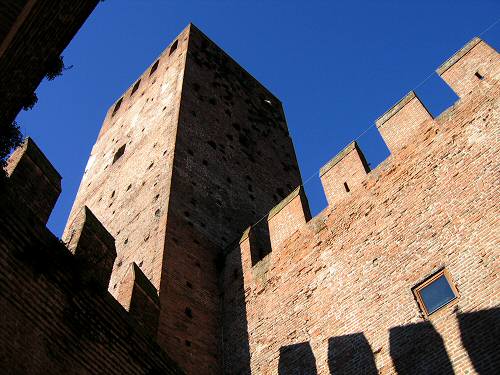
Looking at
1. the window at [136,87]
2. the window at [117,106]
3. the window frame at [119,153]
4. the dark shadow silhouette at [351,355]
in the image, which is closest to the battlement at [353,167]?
the dark shadow silhouette at [351,355]

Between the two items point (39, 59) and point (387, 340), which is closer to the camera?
point (39, 59)

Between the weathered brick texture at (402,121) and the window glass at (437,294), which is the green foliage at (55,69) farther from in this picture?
the weathered brick texture at (402,121)

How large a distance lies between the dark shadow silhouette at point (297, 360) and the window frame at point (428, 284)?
146 centimetres

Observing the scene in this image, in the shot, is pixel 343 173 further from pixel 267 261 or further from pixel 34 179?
pixel 34 179

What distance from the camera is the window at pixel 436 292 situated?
555 centimetres

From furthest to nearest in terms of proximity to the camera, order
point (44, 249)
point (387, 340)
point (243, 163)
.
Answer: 1. point (243, 163)
2. point (387, 340)
3. point (44, 249)

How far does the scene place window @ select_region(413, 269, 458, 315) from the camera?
555 cm

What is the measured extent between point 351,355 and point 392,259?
125 centimetres

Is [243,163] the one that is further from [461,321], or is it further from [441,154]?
[461,321]

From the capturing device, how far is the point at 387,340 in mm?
5711

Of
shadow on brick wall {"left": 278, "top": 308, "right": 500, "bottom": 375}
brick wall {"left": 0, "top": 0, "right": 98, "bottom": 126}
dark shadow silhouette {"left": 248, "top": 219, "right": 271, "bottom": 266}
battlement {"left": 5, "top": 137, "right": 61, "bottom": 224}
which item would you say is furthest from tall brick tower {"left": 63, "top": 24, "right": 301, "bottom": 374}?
brick wall {"left": 0, "top": 0, "right": 98, "bottom": 126}

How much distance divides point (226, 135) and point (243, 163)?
93cm

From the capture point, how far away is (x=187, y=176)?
396 inches

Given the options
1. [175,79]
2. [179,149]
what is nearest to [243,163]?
[179,149]
